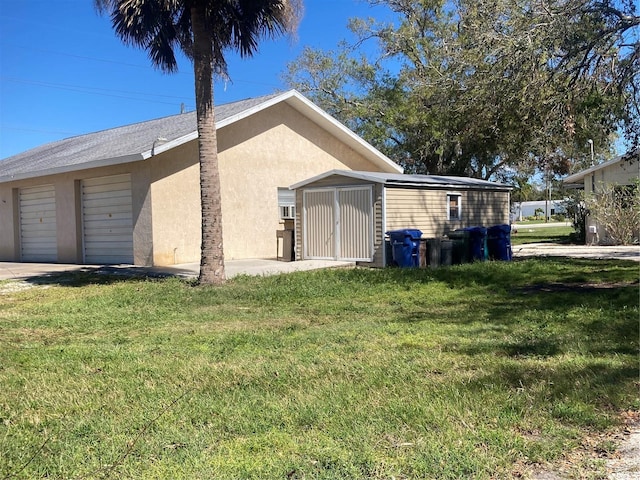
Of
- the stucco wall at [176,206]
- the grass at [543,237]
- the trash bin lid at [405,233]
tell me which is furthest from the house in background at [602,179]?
the stucco wall at [176,206]

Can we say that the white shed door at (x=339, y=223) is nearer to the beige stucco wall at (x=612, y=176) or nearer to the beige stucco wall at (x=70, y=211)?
the beige stucco wall at (x=70, y=211)

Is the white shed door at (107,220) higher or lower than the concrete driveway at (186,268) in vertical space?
higher

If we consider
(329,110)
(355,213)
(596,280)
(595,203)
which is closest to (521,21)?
(596,280)

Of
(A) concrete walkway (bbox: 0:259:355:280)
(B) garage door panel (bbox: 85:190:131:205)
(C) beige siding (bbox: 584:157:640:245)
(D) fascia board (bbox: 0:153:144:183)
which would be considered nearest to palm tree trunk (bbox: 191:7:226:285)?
(A) concrete walkway (bbox: 0:259:355:280)

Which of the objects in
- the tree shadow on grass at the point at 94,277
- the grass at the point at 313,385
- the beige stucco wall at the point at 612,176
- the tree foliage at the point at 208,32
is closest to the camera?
the grass at the point at 313,385

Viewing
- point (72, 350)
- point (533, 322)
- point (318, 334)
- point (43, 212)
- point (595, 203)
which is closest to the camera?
point (72, 350)

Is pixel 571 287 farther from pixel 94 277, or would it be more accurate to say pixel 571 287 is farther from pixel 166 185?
pixel 166 185

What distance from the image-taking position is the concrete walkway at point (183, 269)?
14503 mm

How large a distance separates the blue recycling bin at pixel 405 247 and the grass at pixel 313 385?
519cm

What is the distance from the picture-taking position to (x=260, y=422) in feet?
13.6

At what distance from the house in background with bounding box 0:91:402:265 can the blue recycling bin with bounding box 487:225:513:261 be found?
19.7 ft

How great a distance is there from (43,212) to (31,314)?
466 inches

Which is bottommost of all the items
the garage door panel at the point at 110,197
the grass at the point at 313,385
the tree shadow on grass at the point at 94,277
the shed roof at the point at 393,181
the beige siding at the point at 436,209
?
the grass at the point at 313,385

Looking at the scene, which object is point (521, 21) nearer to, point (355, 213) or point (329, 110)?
point (355, 213)
